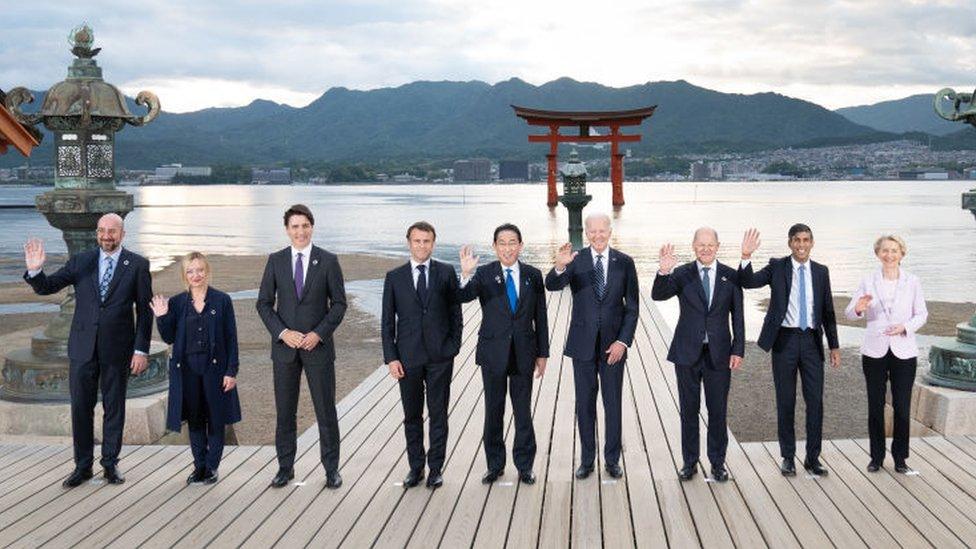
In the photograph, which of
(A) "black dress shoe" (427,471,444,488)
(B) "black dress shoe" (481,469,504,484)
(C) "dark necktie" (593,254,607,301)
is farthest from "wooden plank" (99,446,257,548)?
(C) "dark necktie" (593,254,607,301)

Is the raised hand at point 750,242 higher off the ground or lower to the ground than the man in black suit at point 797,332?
higher

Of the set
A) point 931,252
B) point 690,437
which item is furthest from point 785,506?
point 931,252

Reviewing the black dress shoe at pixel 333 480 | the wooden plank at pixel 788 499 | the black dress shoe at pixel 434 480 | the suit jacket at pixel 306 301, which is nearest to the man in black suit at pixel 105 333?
the suit jacket at pixel 306 301

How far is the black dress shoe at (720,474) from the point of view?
5188 millimetres

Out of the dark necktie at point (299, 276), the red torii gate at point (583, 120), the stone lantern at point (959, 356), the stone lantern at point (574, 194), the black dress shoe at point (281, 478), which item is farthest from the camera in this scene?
the red torii gate at point (583, 120)

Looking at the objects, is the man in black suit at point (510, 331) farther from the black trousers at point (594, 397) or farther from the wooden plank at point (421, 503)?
the wooden plank at point (421, 503)

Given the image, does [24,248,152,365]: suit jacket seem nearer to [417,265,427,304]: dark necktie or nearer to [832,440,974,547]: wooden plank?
[417,265,427,304]: dark necktie

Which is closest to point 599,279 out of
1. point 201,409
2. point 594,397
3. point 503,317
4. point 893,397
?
point 503,317

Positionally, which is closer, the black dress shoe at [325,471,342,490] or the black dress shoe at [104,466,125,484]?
the black dress shoe at [325,471,342,490]

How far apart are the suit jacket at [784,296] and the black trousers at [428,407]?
6.31 feet

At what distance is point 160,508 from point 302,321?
4.25 feet

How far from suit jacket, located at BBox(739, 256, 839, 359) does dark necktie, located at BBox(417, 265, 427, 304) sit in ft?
6.28

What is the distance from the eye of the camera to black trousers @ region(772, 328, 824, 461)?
5223mm

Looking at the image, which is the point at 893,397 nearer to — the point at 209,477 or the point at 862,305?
the point at 862,305
